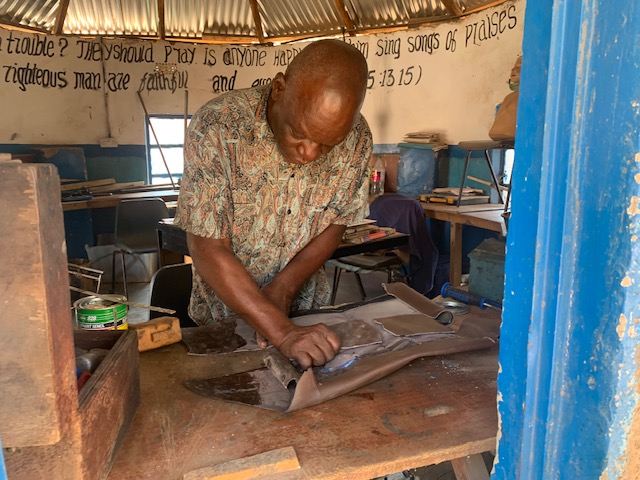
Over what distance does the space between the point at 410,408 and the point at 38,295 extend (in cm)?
75

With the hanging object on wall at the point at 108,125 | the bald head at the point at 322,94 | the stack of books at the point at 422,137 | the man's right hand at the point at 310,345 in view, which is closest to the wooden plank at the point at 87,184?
the hanging object on wall at the point at 108,125

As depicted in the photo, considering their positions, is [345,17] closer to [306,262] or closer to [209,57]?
[209,57]

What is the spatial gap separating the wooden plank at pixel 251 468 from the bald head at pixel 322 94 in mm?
867

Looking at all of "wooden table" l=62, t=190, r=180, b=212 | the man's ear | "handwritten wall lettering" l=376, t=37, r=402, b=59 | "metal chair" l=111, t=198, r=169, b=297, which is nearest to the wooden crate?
the man's ear

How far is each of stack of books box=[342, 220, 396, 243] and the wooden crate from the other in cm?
306

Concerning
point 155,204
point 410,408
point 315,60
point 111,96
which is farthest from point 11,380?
point 111,96

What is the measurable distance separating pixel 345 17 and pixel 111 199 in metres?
3.60

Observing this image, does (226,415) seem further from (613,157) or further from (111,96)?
(111,96)

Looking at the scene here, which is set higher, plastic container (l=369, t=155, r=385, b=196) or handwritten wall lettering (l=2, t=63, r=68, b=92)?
handwritten wall lettering (l=2, t=63, r=68, b=92)

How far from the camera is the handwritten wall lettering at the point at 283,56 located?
7447 millimetres

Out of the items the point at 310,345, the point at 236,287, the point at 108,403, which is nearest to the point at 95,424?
the point at 108,403

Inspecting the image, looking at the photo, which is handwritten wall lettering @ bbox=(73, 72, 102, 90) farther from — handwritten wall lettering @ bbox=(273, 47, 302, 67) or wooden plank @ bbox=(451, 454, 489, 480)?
wooden plank @ bbox=(451, 454, 489, 480)

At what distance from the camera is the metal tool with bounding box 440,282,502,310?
171 centimetres

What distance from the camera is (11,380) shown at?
2.24ft
